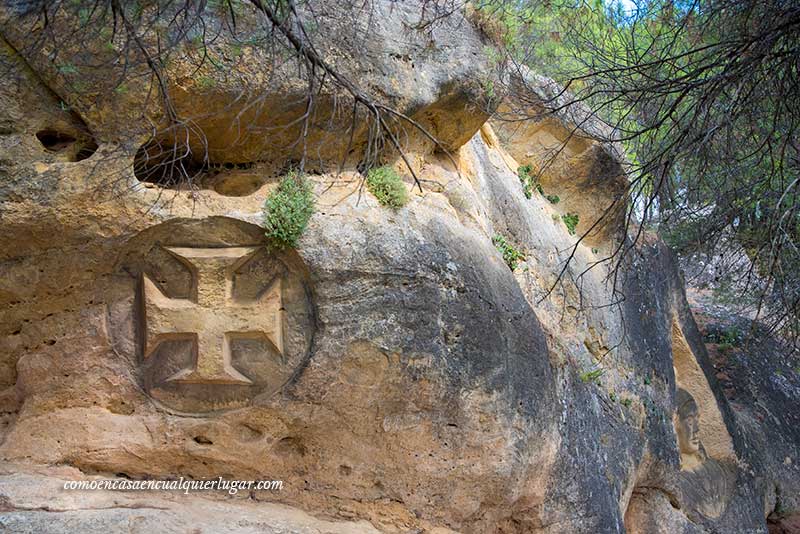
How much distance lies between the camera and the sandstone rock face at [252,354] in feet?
18.3

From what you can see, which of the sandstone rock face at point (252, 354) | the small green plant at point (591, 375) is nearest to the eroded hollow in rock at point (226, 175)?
the sandstone rock face at point (252, 354)

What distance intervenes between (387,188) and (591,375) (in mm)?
2786

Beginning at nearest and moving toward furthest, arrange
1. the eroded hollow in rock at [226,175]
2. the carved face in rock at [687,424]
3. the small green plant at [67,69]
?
the small green plant at [67,69], the eroded hollow in rock at [226,175], the carved face in rock at [687,424]

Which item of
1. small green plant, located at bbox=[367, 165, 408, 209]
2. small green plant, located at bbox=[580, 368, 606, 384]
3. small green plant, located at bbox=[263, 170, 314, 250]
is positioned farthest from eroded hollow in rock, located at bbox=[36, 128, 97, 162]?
small green plant, located at bbox=[580, 368, 606, 384]

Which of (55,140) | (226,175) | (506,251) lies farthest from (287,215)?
(506,251)

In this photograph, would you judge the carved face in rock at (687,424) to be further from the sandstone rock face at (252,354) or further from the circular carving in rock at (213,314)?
the circular carving in rock at (213,314)

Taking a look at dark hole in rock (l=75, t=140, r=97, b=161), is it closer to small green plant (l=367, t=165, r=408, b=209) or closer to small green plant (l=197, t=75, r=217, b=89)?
small green plant (l=197, t=75, r=217, b=89)

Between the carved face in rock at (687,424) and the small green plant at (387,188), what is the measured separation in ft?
19.3

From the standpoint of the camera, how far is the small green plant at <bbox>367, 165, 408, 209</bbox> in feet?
20.6

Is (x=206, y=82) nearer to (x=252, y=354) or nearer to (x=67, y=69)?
(x=67, y=69)

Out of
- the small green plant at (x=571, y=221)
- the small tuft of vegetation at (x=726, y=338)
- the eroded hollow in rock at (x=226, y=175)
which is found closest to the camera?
the eroded hollow in rock at (x=226, y=175)

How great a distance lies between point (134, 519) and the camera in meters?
5.23

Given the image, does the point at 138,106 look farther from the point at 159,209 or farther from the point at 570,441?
the point at 570,441

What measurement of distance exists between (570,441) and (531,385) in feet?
2.33
